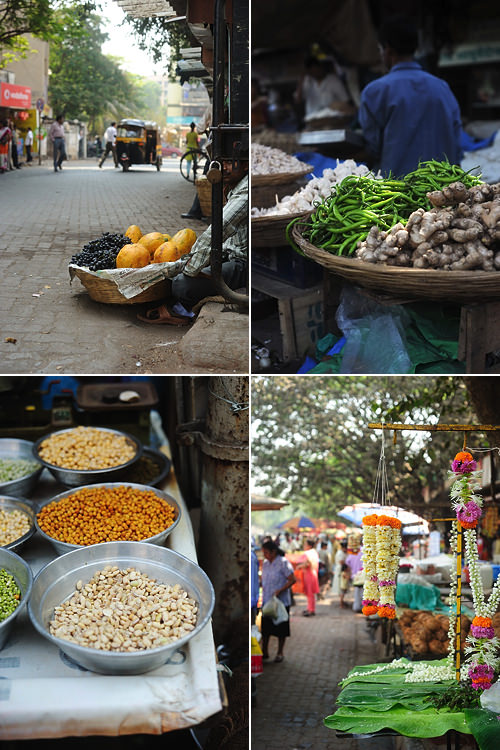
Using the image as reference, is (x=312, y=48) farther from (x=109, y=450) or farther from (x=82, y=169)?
(x=109, y=450)

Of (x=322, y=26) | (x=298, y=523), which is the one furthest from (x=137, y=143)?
(x=298, y=523)

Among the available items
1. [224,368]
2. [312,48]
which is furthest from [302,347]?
[312,48]

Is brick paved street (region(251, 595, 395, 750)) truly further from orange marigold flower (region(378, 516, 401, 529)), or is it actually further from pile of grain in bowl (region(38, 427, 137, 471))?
pile of grain in bowl (region(38, 427, 137, 471))

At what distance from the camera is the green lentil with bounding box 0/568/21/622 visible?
2.40 meters

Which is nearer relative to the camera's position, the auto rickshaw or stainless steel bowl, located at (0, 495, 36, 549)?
stainless steel bowl, located at (0, 495, 36, 549)

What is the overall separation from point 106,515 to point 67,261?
1.25 metres

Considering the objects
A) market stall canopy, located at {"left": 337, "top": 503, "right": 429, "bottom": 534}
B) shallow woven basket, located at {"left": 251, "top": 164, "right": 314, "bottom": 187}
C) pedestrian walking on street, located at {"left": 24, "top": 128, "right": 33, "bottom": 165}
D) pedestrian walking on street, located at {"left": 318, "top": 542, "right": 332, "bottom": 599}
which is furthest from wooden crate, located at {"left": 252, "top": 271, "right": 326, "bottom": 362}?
pedestrian walking on street, located at {"left": 318, "top": 542, "right": 332, "bottom": 599}

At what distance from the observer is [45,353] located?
2752 millimetres

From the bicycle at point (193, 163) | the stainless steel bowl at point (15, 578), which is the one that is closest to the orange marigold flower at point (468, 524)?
the stainless steel bowl at point (15, 578)

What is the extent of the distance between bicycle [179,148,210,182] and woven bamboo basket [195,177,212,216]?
4 centimetres

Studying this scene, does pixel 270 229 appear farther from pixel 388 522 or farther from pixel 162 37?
pixel 388 522

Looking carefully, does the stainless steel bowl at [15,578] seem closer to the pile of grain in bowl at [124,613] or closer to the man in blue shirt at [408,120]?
the pile of grain in bowl at [124,613]

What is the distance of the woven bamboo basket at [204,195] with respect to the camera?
338cm

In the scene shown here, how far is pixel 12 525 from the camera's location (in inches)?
119
